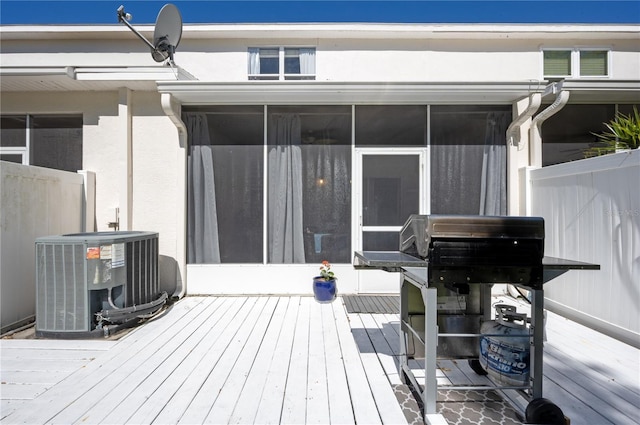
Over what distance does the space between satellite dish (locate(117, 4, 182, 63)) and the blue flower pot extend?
3562 millimetres

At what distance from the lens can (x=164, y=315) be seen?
3766 mm

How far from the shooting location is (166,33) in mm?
4152

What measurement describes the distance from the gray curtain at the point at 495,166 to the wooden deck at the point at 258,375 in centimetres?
169

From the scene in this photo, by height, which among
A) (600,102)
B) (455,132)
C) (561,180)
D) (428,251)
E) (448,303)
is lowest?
(448,303)

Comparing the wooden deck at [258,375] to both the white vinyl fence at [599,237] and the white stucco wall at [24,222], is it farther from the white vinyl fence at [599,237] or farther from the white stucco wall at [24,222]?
the white stucco wall at [24,222]

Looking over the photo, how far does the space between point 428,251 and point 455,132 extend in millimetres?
3288

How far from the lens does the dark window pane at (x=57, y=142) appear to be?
461 cm

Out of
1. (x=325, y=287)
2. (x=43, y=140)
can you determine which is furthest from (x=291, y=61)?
(x=43, y=140)

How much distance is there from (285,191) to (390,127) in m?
1.78

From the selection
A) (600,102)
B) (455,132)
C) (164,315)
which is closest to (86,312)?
(164,315)

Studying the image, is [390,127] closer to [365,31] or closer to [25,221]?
[365,31]

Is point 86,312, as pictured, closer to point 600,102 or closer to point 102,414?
point 102,414

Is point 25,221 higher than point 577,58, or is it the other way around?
point 577,58

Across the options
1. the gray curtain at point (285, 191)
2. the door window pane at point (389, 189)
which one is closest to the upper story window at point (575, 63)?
the door window pane at point (389, 189)
